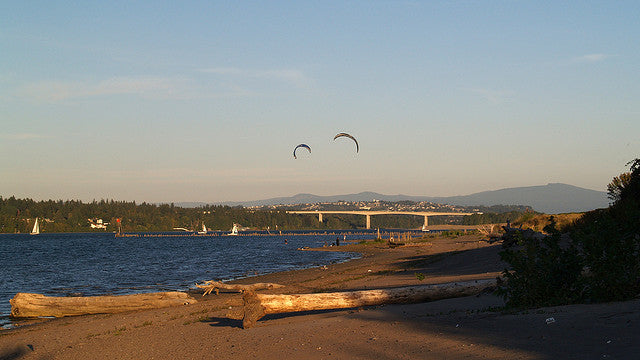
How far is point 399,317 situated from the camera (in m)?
14.0

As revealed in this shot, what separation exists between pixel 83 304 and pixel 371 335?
53.3ft

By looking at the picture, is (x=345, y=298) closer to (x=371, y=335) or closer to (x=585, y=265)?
(x=371, y=335)

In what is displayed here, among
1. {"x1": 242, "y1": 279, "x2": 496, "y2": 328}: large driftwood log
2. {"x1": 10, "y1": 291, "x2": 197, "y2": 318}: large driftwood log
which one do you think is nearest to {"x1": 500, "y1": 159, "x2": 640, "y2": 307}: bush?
{"x1": 242, "y1": 279, "x2": 496, "y2": 328}: large driftwood log

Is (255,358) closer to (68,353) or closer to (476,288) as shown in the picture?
(68,353)

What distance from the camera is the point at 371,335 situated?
1199cm

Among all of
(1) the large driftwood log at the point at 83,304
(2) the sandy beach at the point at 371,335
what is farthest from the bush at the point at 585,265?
(1) the large driftwood log at the point at 83,304

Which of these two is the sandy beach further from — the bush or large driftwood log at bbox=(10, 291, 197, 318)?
large driftwood log at bbox=(10, 291, 197, 318)

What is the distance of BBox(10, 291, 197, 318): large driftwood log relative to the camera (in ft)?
76.5

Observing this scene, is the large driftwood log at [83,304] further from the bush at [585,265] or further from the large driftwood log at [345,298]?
the bush at [585,265]

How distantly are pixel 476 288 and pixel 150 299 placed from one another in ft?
44.0

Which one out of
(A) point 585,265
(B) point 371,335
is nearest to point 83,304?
(B) point 371,335

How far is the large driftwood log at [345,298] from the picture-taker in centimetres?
1529

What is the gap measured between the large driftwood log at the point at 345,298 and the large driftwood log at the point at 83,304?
932 centimetres

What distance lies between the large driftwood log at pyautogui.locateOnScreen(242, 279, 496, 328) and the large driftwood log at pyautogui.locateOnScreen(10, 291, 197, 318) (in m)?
9.32
